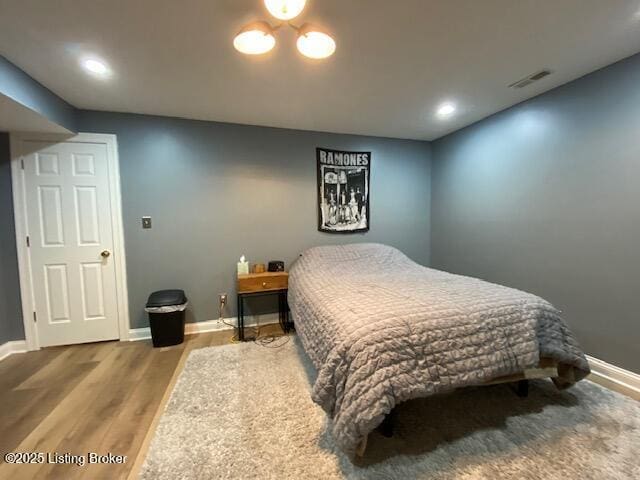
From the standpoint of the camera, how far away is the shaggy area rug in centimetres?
134

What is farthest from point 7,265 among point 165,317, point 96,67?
point 96,67

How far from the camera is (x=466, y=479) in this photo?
4.22 feet

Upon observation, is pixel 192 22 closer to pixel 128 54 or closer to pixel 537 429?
pixel 128 54

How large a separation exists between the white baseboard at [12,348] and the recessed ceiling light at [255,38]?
10.8 feet

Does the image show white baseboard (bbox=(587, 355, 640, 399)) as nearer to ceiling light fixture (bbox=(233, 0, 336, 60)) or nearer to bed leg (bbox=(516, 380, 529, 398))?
bed leg (bbox=(516, 380, 529, 398))

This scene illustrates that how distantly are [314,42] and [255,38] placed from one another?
12.5 inches

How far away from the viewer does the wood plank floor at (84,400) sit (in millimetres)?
1479

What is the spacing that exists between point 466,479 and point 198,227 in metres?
2.92

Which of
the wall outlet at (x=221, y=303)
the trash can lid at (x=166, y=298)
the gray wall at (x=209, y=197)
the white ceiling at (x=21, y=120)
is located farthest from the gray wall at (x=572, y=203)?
the white ceiling at (x=21, y=120)

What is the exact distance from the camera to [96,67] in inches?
75.4

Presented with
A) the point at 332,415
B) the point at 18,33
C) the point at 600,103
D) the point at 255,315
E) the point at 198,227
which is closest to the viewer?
the point at 332,415

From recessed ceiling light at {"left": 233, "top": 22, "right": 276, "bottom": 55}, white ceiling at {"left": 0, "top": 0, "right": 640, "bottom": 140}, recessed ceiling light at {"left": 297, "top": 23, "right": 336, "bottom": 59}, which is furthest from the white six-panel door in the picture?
recessed ceiling light at {"left": 297, "top": 23, "right": 336, "bottom": 59}

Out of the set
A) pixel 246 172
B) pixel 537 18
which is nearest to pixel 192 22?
pixel 246 172

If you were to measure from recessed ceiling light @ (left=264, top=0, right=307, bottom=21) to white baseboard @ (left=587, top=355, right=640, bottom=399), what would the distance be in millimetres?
3115
